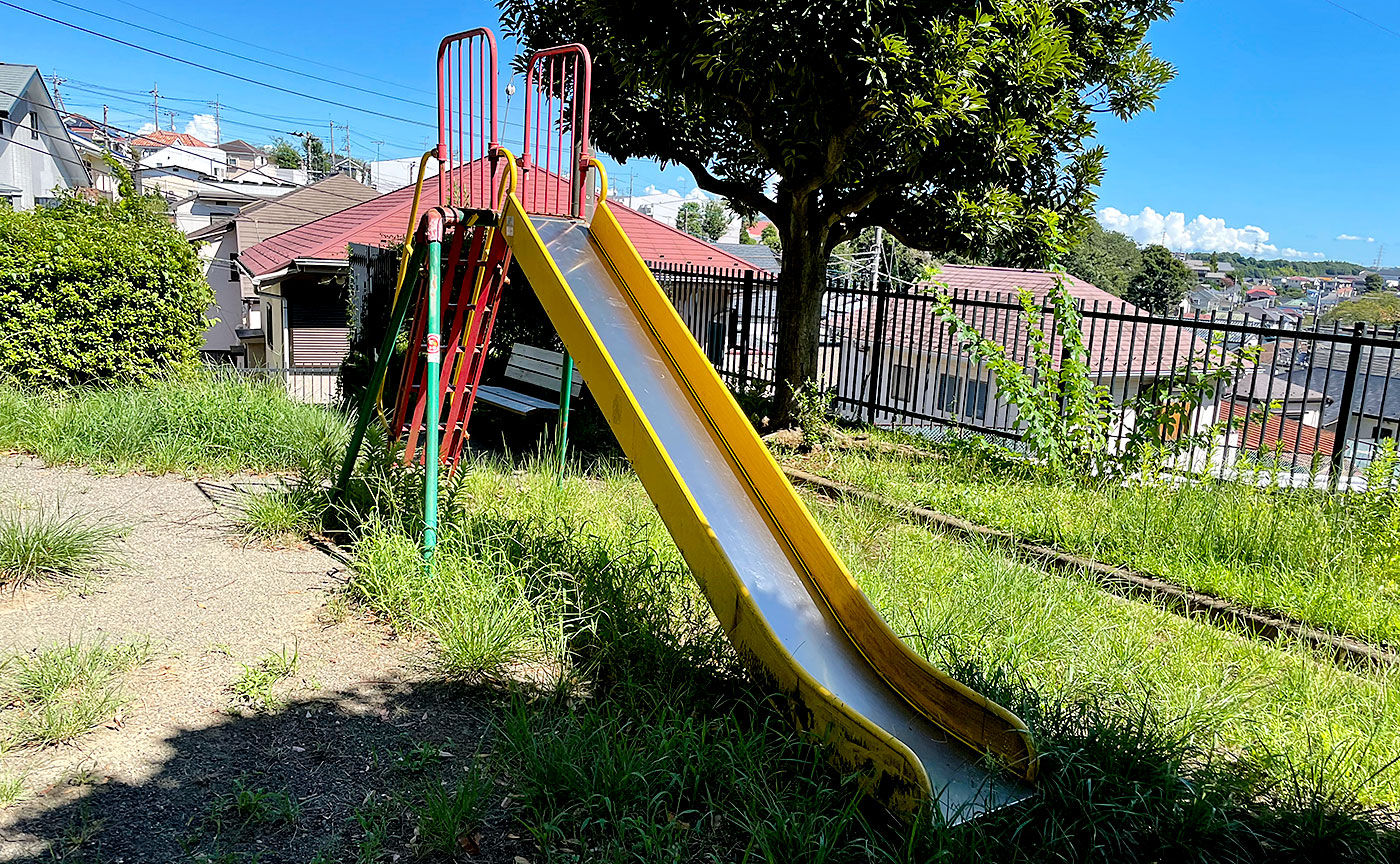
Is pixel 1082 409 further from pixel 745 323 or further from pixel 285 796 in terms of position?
pixel 285 796

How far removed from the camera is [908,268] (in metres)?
50.4

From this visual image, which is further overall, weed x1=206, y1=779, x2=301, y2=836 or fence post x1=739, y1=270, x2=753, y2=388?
fence post x1=739, y1=270, x2=753, y2=388

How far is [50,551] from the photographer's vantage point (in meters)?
4.79

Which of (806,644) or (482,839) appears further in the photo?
(806,644)

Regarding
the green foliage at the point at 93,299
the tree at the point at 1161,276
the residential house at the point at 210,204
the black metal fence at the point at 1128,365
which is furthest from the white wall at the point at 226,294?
the tree at the point at 1161,276

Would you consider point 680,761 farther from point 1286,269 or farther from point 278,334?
point 1286,269

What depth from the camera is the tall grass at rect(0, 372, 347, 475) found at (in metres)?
7.13

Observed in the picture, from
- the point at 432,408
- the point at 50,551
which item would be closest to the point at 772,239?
the point at 432,408

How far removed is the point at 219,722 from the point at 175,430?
188 inches

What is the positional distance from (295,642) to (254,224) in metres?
36.4

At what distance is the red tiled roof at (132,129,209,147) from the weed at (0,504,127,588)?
4871 inches

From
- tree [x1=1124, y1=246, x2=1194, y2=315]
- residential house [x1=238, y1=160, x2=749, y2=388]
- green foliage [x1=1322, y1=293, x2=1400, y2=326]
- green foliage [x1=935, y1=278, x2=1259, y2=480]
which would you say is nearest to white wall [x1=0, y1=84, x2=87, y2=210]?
residential house [x1=238, y1=160, x2=749, y2=388]

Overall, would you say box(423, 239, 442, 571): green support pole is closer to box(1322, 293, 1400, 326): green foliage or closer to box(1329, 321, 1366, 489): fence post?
box(1329, 321, 1366, 489): fence post

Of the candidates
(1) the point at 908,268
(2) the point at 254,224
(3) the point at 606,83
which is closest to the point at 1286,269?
(1) the point at 908,268
